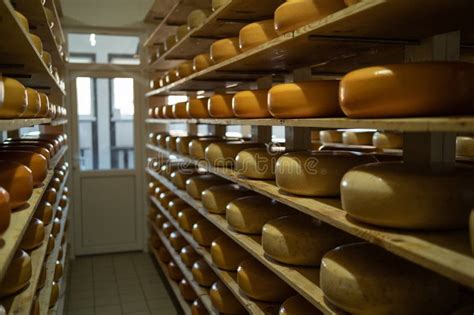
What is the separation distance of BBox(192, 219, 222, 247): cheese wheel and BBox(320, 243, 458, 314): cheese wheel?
1.61 m

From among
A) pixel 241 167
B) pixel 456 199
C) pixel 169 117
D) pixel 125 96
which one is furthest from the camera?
pixel 125 96

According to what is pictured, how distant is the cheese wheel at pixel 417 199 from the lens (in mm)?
1181

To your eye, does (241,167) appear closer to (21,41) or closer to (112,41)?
(21,41)

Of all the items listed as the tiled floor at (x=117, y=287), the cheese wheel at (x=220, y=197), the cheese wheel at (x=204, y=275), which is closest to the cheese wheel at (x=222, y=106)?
the cheese wheel at (x=220, y=197)

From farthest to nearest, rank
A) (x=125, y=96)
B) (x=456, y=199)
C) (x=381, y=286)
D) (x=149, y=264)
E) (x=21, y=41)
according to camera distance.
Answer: (x=125, y=96)
(x=149, y=264)
(x=21, y=41)
(x=381, y=286)
(x=456, y=199)

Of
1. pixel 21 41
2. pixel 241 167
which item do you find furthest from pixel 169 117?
pixel 21 41

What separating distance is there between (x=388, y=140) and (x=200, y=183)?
51.0 inches

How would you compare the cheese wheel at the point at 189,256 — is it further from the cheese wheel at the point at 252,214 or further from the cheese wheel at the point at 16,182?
the cheese wheel at the point at 16,182

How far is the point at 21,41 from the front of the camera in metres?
1.77

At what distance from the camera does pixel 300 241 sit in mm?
1847

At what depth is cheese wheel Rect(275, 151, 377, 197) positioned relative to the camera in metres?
1.75

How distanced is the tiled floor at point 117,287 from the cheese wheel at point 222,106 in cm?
186

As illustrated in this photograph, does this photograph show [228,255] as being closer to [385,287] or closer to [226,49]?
[226,49]

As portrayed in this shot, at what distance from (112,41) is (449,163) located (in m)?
4.79
